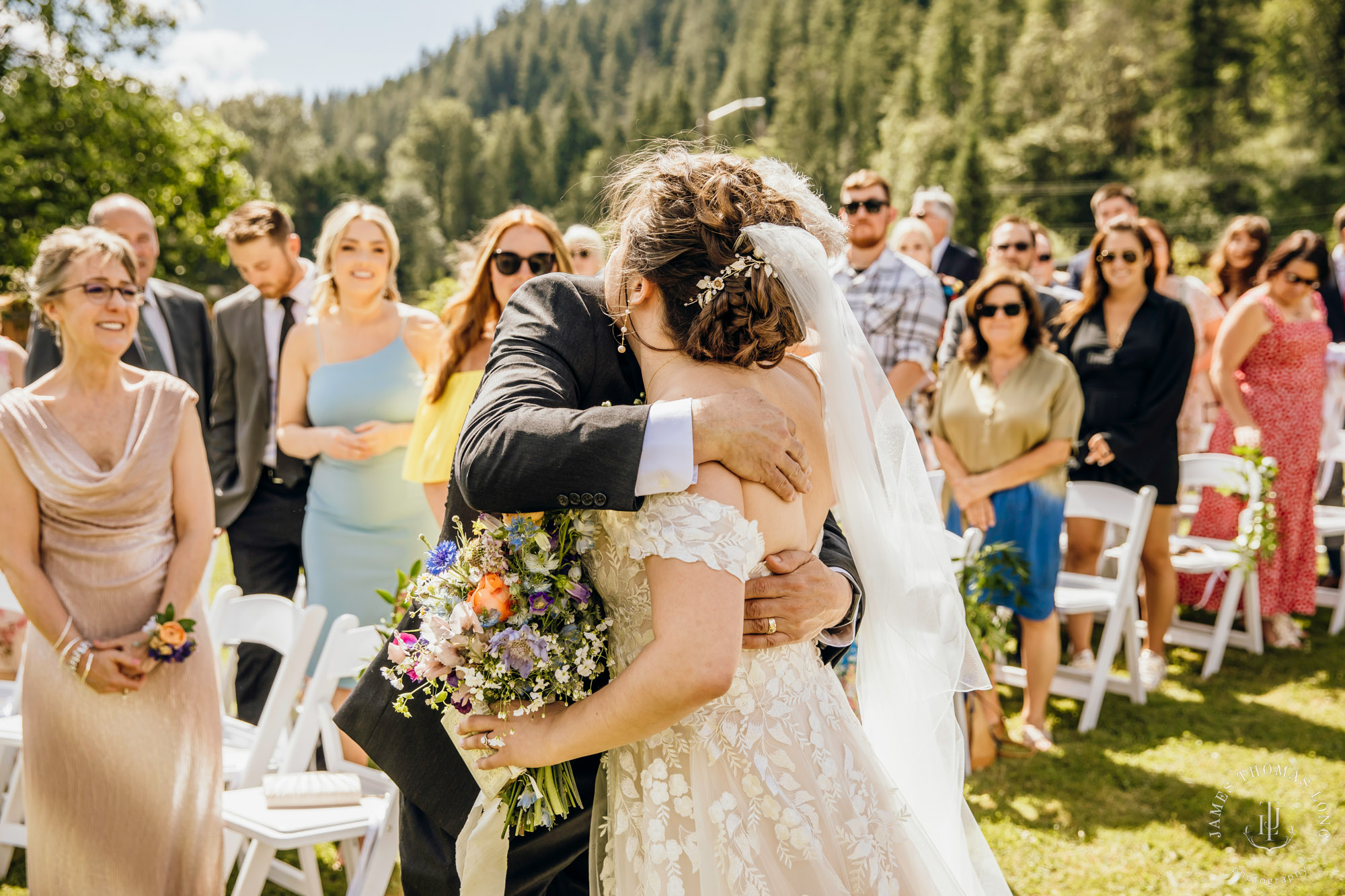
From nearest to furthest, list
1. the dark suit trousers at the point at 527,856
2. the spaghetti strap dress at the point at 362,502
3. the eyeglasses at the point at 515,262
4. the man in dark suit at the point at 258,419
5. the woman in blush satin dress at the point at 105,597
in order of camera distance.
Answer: the dark suit trousers at the point at 527,856 < the woman in blush satin dress at the point at 105,597 < the eyeglasses at the point at 515,262 < the spaghetti strap dress at the point at 362,502 < the man in dark suit at the point at 258,419

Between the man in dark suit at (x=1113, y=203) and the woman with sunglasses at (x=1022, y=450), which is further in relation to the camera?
the man in dark suit at (x=1113, y=203)

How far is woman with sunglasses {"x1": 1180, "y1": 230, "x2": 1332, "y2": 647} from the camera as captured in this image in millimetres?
6727

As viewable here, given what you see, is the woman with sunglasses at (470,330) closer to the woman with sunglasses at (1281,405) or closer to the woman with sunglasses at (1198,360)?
the woman with sunglasses at (1198,360)

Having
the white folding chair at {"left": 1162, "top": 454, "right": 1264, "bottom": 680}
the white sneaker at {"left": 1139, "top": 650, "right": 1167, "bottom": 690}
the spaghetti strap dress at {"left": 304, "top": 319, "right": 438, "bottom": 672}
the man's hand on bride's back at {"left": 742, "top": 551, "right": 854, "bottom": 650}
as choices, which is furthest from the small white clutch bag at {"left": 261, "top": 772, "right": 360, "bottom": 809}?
the white folding chair at {"left": 1162, "top": 454, "right": 1264, "bottom": 680}

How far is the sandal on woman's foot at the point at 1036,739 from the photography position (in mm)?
5141

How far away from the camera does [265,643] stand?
3877mm

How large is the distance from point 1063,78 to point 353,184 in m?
48.4

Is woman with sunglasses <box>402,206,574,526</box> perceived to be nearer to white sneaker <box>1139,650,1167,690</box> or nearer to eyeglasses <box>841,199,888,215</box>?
eyeglasses <box>841,199,888,215</box>

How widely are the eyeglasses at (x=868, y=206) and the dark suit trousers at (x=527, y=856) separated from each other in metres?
4.74

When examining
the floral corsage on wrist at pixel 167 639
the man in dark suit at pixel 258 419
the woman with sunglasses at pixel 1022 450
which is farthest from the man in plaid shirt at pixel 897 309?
the floral corsage on wrist at pixel 167 639

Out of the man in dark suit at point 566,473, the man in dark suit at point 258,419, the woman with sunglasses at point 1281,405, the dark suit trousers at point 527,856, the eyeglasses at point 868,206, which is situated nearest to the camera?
the man in dark suit at point 566,473

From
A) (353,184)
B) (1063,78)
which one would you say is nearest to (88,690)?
(1063,78)

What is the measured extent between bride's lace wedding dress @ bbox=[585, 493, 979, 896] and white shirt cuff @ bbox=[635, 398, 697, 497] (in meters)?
0.14

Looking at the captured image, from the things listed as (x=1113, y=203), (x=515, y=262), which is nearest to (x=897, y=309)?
(x=515, y=262)
